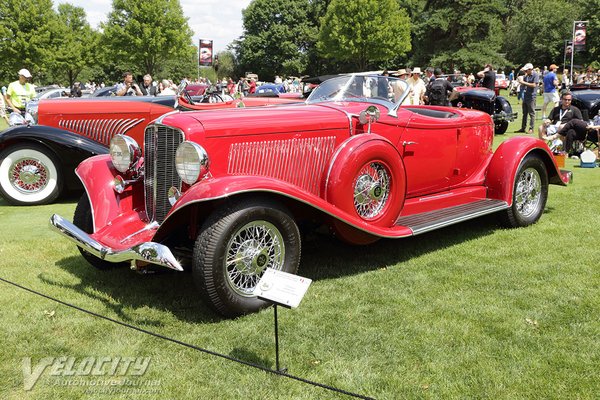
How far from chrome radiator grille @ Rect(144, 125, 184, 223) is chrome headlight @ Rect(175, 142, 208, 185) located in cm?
18

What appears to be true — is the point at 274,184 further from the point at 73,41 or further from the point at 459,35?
the point at 459,35

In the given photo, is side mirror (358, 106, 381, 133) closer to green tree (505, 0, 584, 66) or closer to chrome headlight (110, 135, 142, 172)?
chrome headlight (110, 135, 142, 172)

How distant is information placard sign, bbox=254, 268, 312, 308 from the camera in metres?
2.98

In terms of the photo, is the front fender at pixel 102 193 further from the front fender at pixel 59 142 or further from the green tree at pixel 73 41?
the green tree at pixel 73 41

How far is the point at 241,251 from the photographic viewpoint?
3795 mm

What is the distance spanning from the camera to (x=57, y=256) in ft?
17.4

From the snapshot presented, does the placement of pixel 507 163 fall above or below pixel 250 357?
above

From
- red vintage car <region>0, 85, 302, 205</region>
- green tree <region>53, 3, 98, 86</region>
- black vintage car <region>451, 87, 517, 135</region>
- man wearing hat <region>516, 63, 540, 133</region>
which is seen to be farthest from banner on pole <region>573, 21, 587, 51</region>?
green tree <region>53, 3, 98, 86</region>

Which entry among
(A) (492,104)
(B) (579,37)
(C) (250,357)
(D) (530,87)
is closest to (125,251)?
(C) (250,357)

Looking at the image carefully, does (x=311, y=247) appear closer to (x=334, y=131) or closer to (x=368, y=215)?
(x=368, y=215)

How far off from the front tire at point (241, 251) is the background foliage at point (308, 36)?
31.2 meters

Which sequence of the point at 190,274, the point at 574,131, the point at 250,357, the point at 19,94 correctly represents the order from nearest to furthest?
the point at 250,357
the point at 190,274
the point at 574,131
the point at 19,94

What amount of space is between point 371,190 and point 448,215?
3.35 feet

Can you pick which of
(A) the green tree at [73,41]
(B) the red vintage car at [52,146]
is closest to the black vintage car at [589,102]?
(B) the red vintage car at [52,146]
